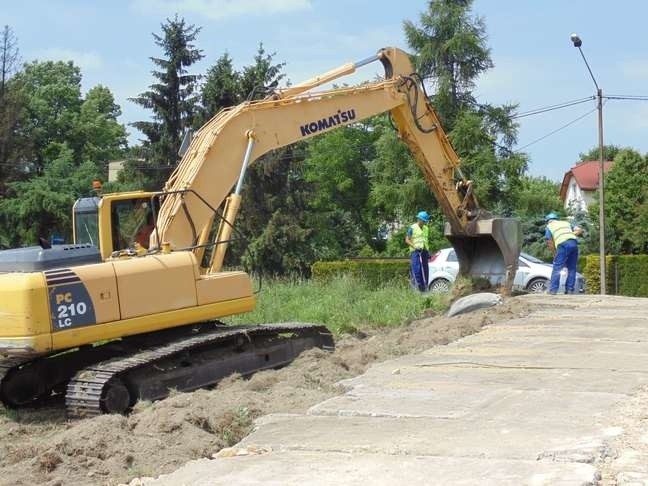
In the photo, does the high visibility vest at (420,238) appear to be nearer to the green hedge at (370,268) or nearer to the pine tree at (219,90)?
the green hedge at (370,268)

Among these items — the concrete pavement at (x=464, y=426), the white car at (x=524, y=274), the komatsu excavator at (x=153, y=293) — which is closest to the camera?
the concrete pavement at (x=464, y=426)

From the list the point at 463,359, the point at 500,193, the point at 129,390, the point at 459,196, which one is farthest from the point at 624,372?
the point at 500,193

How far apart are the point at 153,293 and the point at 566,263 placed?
8887mm

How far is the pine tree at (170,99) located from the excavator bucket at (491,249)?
75.4ft

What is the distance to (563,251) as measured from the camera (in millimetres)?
16203

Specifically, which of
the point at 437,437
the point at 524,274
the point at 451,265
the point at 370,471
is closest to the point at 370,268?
the point at 451,265

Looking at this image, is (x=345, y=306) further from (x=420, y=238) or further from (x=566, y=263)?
(x=566, y=263)

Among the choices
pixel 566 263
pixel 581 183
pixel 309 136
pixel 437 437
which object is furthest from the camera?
pixel 581 183

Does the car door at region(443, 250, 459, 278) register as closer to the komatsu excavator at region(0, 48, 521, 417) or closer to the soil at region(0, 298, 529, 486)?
the komatsu excavator at region(0, 48, 521, 417)

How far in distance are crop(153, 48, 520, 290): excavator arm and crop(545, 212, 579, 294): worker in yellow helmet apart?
1348mm

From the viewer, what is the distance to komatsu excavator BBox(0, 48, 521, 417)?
884 centimetres

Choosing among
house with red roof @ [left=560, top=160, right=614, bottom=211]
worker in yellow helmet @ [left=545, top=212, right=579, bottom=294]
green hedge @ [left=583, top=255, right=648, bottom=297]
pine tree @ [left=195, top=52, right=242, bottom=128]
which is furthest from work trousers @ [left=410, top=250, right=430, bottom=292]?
house with red roof @ [left=560, top=160, right=614, bottom=211]

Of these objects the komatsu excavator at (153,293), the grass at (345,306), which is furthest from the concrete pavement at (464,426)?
the grass at (345,306)

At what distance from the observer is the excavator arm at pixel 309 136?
1078 centimetres
